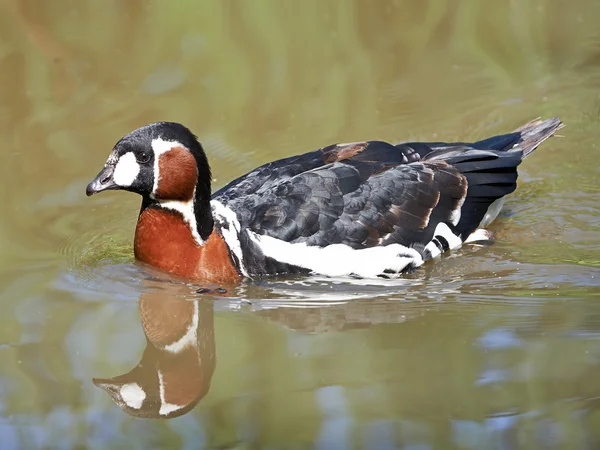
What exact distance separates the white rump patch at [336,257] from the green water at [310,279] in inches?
5.4

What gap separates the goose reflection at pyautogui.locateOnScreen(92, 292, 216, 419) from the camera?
18.9 feet

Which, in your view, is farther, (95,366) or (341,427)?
(95,366)

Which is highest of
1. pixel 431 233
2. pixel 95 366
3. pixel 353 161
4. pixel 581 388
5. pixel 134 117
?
pixel 134 117

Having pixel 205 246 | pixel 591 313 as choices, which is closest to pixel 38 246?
pixel 205 246

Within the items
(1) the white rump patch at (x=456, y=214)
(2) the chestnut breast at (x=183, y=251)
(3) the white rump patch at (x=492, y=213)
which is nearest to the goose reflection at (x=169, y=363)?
(2) the chestnut breast at (x=183, y=251)

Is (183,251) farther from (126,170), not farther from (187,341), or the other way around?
(187,341)

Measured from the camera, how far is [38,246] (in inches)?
320

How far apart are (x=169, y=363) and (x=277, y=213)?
1.69 m

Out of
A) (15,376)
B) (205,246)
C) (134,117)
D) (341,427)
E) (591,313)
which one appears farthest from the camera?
(134,117)

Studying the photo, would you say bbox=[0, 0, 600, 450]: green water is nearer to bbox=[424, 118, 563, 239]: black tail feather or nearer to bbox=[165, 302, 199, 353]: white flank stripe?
bbox=[165, 302, 199, 353]: white flank stripe

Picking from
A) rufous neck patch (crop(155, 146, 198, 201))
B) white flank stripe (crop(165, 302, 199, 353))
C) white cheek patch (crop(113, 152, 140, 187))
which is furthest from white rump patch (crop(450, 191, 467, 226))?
white cheek patch (crop(113, 152, 140, 187))

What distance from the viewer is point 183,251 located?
763cm

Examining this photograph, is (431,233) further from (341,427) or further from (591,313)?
(341,427)

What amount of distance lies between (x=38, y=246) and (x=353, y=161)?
260 cm
